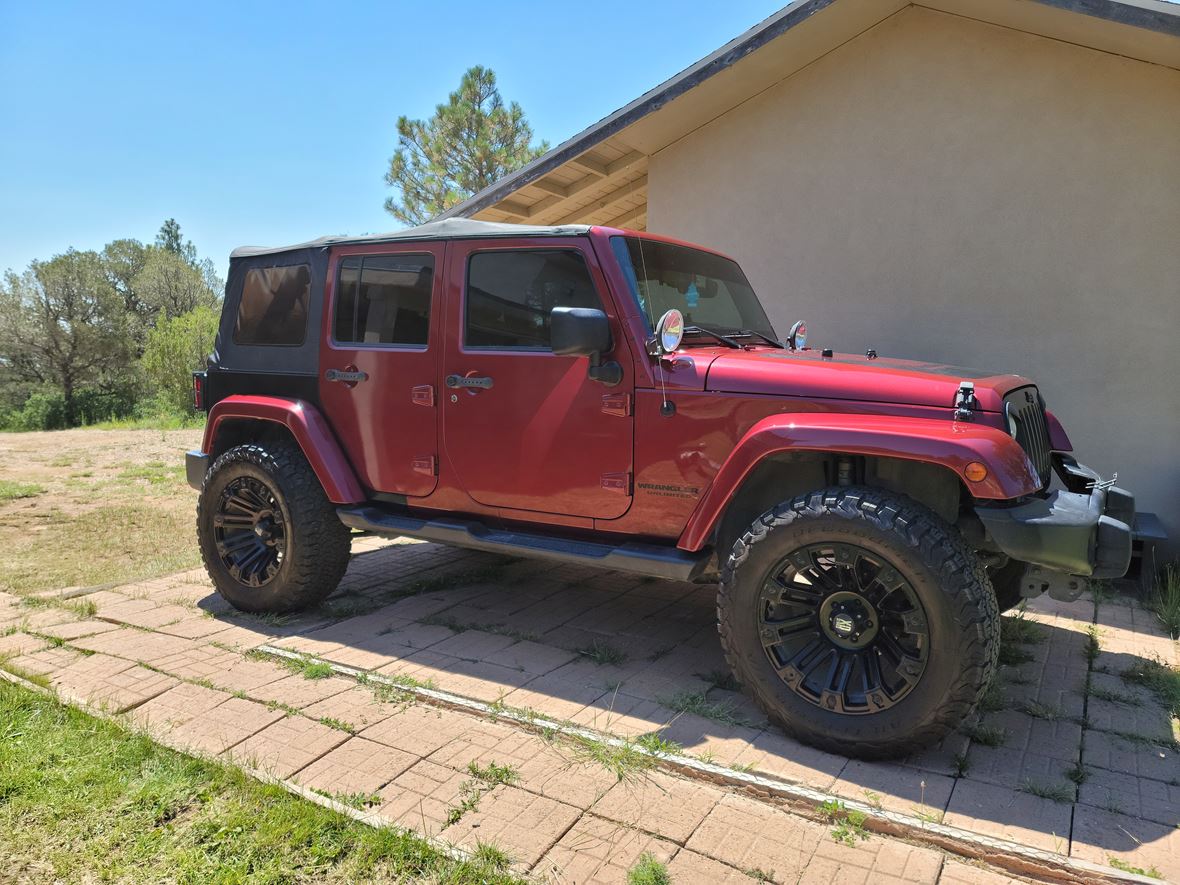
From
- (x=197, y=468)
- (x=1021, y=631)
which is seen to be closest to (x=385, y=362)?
(x=197, y=468)

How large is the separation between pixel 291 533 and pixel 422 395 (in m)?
1.09

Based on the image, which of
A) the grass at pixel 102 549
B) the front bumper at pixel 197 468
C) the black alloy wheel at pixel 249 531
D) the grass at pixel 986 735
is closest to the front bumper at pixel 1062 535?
the grass at pixel 986 735

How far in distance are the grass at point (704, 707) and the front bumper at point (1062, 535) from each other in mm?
1250

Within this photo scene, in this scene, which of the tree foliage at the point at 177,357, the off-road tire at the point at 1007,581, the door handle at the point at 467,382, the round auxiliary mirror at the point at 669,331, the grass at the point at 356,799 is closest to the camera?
the grass at the point at 356,799

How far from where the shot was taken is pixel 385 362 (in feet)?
13.7

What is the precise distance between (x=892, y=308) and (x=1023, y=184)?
121 centimetres

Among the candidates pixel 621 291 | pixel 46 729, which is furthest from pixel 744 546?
pixel 46 729

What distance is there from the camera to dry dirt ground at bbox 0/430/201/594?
5.58 m

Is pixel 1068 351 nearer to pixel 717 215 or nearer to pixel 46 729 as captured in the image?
pixel 717 215

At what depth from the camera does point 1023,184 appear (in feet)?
18.7

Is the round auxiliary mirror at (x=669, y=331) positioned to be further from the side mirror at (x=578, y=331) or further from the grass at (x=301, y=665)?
the grass at (x=301, y=665)

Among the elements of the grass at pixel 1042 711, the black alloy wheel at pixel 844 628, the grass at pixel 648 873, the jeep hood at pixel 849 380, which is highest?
the jeep hood at pixel 849 380

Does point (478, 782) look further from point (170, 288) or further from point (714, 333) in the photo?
point (170, 288)

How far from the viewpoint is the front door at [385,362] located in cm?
408
